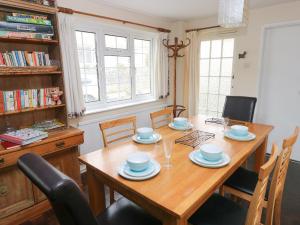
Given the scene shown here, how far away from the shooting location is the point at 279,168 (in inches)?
49.0

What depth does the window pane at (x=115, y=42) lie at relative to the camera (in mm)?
3041

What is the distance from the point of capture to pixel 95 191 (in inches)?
56.8

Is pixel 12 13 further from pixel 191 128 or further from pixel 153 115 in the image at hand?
pixel 191 128

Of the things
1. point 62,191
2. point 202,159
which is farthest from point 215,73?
point 62,191

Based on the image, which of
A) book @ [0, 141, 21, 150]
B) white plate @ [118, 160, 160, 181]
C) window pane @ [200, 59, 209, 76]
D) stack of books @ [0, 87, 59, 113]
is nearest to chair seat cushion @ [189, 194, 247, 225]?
white plate @ [118, 160, 160, 181]

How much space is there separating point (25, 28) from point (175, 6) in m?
2.01

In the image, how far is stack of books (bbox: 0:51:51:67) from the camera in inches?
72.2

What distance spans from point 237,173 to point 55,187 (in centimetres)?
154

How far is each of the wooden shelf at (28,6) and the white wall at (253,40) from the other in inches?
104

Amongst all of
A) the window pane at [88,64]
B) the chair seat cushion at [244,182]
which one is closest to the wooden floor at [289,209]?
the chair seat cushion at [244,182]

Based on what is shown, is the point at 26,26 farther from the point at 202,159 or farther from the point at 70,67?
the point at 202,159

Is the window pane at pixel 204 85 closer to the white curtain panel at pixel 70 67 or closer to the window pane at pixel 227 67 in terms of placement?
the window pane at pixel 227 67

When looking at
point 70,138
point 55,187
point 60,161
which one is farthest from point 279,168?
point 60,161

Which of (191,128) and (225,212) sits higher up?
(191,128)
